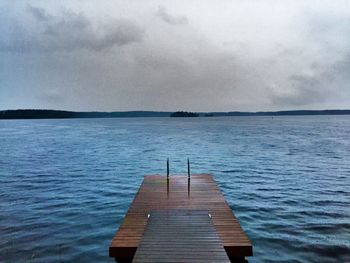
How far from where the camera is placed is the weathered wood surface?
8094 mm

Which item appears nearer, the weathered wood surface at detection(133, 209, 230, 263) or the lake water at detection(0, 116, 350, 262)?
the weathered wood surface at detection(133, 209, 230, 263)

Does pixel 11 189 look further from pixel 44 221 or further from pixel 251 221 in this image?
pixel 251 221

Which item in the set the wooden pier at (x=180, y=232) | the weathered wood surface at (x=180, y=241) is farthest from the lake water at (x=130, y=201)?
the weathered wood surface at (x=180, y=241)

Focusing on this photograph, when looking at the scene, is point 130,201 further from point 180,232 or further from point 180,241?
point 180,241

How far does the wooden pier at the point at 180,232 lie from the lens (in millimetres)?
8414

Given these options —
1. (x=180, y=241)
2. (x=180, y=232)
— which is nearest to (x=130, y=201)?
(x=180, y=232)

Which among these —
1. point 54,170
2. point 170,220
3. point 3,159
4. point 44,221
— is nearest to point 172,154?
point 54,170

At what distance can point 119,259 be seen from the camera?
1082cm

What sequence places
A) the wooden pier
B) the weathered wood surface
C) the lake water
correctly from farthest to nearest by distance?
1. the lake water
2. the wooden pier
3. the weathered wood surface

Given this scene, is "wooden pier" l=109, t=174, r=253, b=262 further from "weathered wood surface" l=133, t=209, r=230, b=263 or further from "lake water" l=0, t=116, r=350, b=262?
"lake water" l=0, t=116, r=350, b=262

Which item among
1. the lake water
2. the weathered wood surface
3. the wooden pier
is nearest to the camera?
the weathered wood surface

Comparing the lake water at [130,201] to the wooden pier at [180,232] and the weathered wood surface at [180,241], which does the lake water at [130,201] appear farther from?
the weathered wood surface at [180,241]

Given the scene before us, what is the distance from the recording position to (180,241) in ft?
30.1

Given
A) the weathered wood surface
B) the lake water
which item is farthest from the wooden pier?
the lake water
